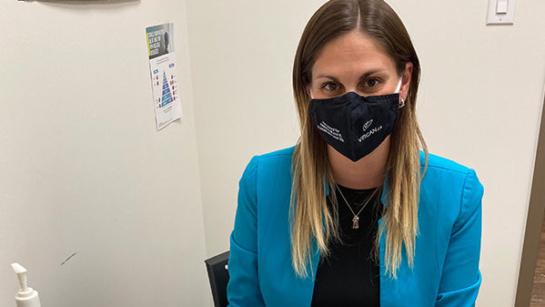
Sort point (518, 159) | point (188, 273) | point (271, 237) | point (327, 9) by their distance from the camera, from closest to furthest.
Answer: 1. point (327, 9)
2. point (271, 237)
3. point (518, 159)
4. point (188, 273)

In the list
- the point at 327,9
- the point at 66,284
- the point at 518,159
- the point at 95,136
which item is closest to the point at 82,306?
the point at 66,284

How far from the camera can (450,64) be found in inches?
65.0

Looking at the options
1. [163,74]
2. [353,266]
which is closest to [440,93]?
[353,266]

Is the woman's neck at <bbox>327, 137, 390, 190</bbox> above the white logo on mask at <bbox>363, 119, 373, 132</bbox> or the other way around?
the other way around

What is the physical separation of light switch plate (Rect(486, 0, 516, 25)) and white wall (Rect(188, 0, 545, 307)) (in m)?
0.02

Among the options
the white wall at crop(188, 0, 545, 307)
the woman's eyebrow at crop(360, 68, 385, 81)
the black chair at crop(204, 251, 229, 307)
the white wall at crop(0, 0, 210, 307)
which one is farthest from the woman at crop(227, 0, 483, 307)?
the white wall at crop(188, 0, 545, 307)

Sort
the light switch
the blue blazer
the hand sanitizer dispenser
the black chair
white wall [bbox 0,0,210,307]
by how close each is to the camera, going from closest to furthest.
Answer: the hand sanitizer dispenser, white wall [bbox 0,0,210,307], the blue blazer, the black chair, the light switch

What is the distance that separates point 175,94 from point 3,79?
31.5 inches

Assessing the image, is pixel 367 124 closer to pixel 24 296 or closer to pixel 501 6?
pixel 24 296

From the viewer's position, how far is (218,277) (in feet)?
4.59

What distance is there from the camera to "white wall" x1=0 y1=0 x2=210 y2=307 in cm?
92

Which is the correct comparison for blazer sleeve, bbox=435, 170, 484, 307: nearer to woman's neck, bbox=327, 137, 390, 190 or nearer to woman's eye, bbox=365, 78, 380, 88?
woman's neck, bbox=327, 137, 390, 190

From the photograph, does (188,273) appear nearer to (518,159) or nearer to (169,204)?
(169,204)

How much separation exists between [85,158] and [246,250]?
1.48 feet
